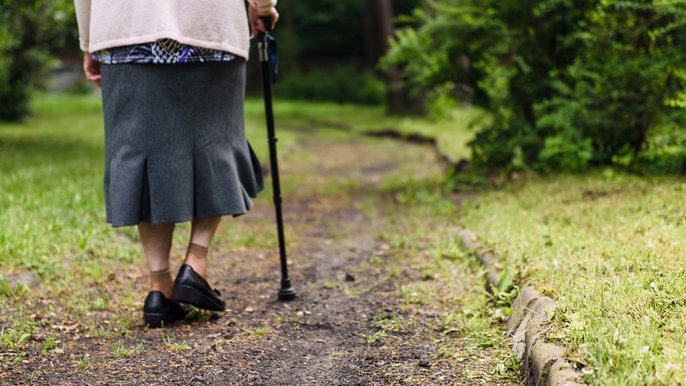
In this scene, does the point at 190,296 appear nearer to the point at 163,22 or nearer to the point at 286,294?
the point at 286,294

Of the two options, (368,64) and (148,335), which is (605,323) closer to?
(148,335)

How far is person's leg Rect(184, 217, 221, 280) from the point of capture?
3.53 m

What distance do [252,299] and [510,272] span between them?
1374 mm

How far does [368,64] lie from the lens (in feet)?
96.8

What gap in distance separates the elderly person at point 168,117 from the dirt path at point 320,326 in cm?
33

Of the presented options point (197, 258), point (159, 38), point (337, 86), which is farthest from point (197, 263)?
point (337, 86)

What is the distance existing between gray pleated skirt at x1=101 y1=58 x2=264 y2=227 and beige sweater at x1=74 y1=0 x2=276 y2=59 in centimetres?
12

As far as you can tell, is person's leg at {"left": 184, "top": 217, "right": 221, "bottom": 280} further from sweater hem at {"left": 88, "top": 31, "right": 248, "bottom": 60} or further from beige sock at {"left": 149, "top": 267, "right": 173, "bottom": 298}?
sweater hem at {"left": 88, "top": 31, "right": 248, "bottom": 60}

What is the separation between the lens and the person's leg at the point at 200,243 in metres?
3.53

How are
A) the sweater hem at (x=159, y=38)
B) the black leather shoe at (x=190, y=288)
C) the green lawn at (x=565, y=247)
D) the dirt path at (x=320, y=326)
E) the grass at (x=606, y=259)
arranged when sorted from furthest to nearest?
the black leather shoe at (x=190, y=288)
the sweater hem at (x=159, y=38)
the dirt path at (x=320, y=326)
the green lawn at (x=565, y=247)
the grass at (x=606, y=259)

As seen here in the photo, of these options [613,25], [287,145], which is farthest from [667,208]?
[287,145]

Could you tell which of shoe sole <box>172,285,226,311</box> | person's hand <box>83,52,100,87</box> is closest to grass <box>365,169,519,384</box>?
shoe sole <box>172,285,226,311</box>

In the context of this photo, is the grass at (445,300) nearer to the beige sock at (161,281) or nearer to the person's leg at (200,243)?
the person's leg at (200,243)

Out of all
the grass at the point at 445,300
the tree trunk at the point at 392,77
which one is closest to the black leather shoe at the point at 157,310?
the grass at the point at 445,300
